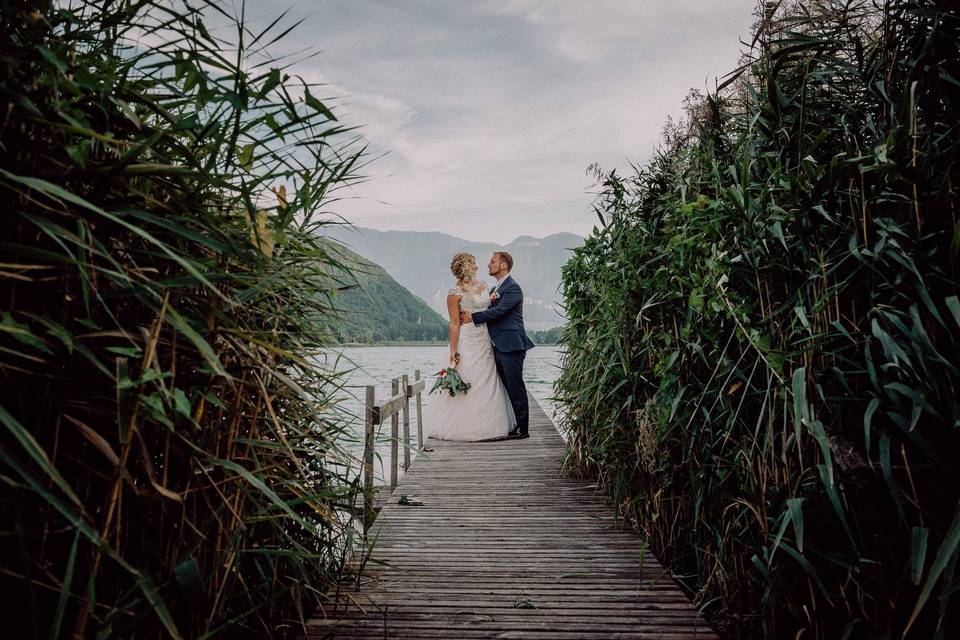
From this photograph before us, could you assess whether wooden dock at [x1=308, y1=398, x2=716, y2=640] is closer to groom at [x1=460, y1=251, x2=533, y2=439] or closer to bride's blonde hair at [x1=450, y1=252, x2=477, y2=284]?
groom at [x1=460, y1=251, x2=533, y2=439]

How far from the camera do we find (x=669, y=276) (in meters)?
2.96

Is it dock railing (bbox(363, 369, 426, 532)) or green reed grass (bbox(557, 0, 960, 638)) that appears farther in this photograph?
dock railing (bbox(363, 369, 426, 532))

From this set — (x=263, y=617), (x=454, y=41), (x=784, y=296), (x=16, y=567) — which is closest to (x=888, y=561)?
(x=784, y=296)

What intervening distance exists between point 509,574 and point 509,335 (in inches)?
172

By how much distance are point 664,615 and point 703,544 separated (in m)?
0.43

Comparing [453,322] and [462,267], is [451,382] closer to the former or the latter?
[453,322]

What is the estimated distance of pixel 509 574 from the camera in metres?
2.89

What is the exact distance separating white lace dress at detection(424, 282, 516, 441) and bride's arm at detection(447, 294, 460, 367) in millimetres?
63

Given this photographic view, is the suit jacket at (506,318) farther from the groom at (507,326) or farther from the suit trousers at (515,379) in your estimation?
the suit trousers at (515,379)

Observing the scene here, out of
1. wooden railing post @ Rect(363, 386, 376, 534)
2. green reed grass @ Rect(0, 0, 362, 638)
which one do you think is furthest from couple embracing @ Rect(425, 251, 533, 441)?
green reed grass @ Rect(0, 0, 362, 638)

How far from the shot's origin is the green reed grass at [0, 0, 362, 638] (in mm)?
1040

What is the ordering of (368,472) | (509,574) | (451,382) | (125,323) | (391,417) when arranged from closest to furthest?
(125,323)
(368,472)
(509,574)
(391,417)
(451,382)

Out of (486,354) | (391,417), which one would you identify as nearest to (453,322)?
(486,354)

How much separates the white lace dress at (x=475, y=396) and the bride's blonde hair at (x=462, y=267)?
17 cm
